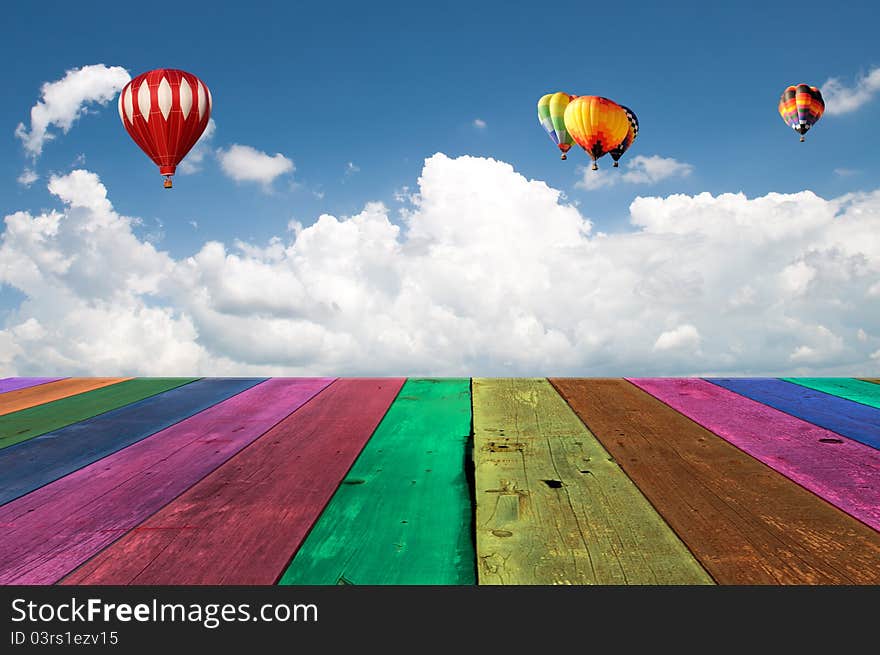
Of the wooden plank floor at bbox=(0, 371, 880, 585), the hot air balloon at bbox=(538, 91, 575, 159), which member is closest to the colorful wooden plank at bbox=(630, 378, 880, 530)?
the wooden plank floor at bbox=(0, 371, 880, 585)

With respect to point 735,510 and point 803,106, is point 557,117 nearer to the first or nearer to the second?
point 803,106

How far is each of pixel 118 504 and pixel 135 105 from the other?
7.93m

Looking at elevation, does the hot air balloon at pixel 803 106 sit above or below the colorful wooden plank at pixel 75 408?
above

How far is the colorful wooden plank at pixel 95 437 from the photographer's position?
313 cm

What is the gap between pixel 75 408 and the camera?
14.3ft

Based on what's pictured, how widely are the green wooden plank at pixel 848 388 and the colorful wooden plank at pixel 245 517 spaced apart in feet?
10.2

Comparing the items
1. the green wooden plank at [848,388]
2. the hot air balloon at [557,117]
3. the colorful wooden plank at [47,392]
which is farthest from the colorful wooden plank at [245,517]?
the hot air balloon at [557,117]

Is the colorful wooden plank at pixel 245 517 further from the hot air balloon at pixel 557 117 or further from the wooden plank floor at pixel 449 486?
the hot air balloon at pixel 557 117

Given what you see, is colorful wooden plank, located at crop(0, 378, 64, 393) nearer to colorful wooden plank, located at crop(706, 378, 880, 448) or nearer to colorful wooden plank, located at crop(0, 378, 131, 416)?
colorful wooden plank, located at crop(0, 378, 131, 416)

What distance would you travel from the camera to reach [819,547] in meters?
2.22

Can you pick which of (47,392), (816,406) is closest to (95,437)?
(47,392)

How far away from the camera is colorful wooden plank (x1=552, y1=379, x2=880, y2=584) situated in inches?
82.2

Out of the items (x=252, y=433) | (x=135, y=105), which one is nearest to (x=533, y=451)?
(x=252, y=433)
